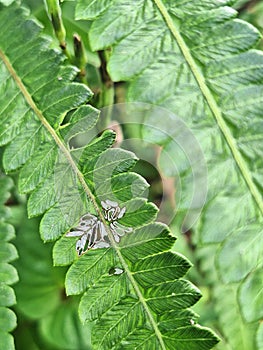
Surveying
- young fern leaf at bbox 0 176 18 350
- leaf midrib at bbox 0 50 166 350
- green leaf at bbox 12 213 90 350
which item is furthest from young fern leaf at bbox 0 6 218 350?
green leaf at bbox 12 213 90 350

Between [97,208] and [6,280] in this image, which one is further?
[6,280]

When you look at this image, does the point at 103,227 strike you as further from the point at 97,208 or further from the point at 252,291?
the point at 252,291

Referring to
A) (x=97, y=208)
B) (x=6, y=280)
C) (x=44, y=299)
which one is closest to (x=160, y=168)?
(x=97, y=208)

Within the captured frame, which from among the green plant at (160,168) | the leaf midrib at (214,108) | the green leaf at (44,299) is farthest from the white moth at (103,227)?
the green leaf at (44,299)

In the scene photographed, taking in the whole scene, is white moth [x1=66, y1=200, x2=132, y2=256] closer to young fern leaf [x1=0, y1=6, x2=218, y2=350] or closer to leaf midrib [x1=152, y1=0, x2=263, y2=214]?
young fern leaf [x1=0, y1=6, x2=218, y2=350]

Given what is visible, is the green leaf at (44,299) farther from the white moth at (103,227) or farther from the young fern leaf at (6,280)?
the white moth at (103,227)

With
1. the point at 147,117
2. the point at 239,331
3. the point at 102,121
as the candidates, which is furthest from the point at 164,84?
the point at 239,331
